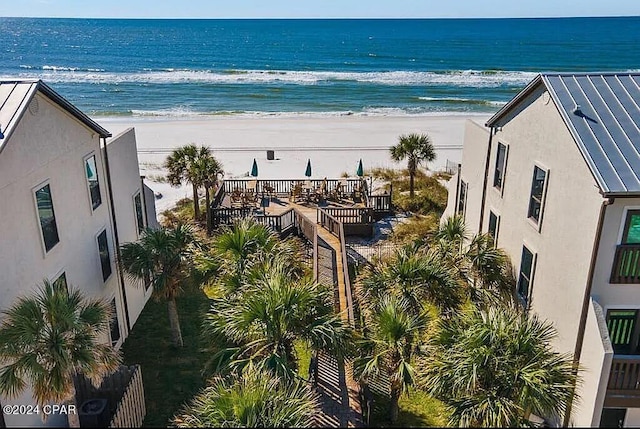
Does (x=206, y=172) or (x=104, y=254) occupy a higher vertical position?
(x=206, y=172)

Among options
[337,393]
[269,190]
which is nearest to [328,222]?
[269,190]

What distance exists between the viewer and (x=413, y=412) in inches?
511

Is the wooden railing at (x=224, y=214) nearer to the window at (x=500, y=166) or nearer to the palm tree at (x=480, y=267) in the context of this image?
the palm tree at (x=480, y=267)

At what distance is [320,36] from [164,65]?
84.6m

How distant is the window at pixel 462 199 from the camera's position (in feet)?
65.4

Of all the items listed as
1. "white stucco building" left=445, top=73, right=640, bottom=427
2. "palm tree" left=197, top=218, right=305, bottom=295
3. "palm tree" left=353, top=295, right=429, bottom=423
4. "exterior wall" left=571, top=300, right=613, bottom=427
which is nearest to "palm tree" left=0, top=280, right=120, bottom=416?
"palm tree" left=197, top=218, right=305, bottom=295

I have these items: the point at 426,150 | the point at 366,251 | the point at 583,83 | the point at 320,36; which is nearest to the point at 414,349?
the point at 583,83

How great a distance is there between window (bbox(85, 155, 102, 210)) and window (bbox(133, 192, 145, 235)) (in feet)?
10.4

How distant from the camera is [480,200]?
18.0 m

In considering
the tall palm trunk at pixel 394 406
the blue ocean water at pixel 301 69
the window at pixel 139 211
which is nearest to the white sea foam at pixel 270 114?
the blue ocean water at pixel 301 69

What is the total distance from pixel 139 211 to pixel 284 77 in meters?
73.7

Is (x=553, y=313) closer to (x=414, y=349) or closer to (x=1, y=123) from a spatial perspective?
(x=414, y=349)

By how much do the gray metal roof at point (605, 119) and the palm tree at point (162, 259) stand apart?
10715mm

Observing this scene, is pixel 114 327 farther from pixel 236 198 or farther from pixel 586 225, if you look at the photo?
pixel 586 225
